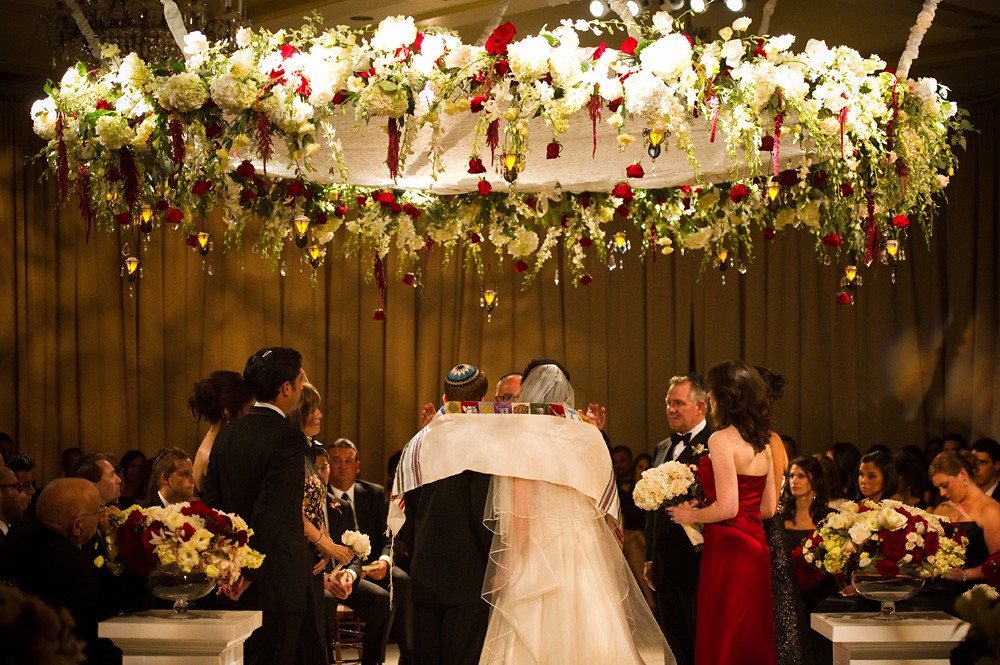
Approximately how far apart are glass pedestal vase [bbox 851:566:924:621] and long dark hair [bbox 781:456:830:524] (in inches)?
112

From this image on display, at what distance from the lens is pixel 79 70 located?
535 centimetres

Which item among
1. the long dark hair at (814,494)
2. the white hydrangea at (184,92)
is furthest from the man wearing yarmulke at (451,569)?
the long dark hair at (814,494)

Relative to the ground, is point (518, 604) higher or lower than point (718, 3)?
lower

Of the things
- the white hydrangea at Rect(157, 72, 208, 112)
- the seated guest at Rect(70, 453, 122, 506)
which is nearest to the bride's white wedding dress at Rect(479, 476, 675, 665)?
the white hydrangea at Rect(157, 72, 208, 112)

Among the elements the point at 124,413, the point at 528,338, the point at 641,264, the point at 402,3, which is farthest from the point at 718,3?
the point at 124,413

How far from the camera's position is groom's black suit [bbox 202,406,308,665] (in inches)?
200

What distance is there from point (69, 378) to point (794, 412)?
6.66m

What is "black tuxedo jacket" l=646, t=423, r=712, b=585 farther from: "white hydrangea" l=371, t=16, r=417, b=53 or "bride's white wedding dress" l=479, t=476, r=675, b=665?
"white hydrangea" l=371, t=16, r=417, b=53

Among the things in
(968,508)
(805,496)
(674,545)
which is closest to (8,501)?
(674,545)

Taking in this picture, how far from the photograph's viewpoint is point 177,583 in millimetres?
4570

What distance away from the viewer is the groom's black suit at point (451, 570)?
17.6ft

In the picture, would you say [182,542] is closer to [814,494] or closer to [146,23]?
[146,23]

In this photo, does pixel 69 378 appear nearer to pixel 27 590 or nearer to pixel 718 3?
pixel 718 3

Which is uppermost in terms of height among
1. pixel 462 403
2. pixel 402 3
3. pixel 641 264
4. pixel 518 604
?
pixel 402 3
